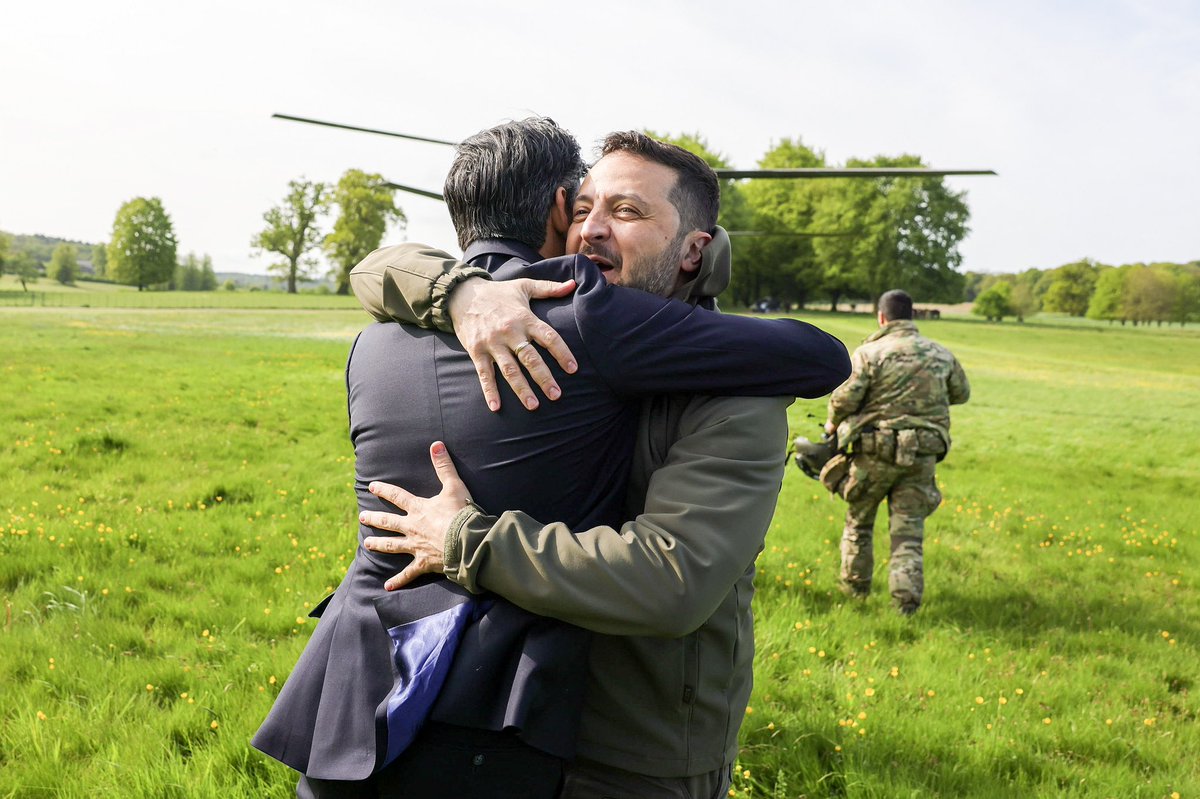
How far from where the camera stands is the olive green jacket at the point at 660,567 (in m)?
1.53

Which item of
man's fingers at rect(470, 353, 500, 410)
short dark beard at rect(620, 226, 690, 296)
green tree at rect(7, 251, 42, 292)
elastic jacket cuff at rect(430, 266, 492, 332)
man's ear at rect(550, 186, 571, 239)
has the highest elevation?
green tree at rect(7, 251, 42, 292)

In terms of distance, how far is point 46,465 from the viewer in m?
9.42

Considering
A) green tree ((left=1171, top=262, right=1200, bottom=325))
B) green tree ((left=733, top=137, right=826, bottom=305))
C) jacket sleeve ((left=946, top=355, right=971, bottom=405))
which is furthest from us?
green tree ((left=733, top=137, right=826, bottom=305))

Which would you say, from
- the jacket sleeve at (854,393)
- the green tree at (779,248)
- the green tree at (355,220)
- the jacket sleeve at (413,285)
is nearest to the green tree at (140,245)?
the green tree at (355,220)

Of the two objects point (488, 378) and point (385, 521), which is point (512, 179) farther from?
point (385, 521)

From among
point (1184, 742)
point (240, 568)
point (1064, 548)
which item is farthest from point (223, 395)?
point (1184, 742)

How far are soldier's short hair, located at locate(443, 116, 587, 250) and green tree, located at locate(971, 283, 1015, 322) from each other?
46.9 meters

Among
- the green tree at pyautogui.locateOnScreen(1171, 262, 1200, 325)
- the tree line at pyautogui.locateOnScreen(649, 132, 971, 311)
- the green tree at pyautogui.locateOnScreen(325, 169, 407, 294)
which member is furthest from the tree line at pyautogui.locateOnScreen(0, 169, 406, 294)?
the green tree at pyautogui.locateOnScreen(1171, 262, 1200, 325)

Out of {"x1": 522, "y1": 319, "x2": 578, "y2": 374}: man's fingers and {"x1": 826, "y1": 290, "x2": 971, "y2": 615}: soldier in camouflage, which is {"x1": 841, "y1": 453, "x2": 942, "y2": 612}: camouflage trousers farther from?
{"x1": 522, "y1": 319, "x2": 578, "y2": 374}: man's fingers

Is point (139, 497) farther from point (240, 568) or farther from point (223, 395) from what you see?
point (223, 395)

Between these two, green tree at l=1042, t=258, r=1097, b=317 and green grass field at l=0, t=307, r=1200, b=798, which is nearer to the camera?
green grass field at l=0, t=307, r=1200, b=798

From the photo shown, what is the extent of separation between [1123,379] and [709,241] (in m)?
27.0

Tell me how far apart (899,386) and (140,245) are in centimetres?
8268

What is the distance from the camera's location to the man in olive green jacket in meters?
1.53
